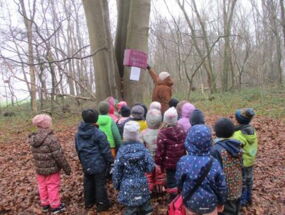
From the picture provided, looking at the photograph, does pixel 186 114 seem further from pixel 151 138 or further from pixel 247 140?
pixel 247 140

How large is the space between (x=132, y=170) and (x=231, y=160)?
4.28 ft

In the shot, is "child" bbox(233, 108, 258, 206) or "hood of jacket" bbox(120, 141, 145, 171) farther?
"child" bbox(233, 108, 258, 206)

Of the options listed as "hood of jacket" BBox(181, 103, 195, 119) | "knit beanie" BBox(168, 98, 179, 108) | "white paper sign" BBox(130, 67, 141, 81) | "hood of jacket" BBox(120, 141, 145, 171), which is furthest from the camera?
"white paper sign" BBox(130, 67, 141, 81)

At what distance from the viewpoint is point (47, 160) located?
4.40 metres

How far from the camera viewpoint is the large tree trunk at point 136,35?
6.35 m

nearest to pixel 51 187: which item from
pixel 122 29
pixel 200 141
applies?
pixel 200 141

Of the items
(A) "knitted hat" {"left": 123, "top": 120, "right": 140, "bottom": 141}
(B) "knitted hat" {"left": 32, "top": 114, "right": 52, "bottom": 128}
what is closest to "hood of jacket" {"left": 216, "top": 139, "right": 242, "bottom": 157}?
(A) "knitted hat" {"left": 123, "top": 120, "right": 140, "bottom": 141}

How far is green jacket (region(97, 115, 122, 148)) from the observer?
16.0 feet

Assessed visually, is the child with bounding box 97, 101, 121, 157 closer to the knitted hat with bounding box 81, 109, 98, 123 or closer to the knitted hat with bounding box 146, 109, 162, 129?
the knitted hat with bounding box 81, 109, 98, 123

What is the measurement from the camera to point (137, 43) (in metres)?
6.31

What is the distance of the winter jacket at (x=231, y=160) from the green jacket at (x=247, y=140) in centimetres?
46

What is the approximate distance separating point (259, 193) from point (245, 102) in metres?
11.1

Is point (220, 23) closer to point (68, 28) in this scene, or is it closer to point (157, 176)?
point (68, 28)

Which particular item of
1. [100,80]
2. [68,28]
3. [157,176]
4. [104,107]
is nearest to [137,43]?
[100,80]
